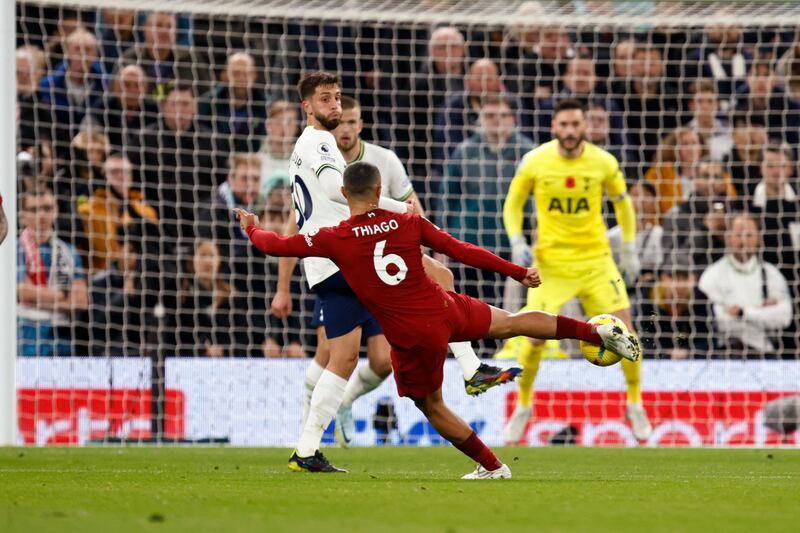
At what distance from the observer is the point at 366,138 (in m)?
15.6

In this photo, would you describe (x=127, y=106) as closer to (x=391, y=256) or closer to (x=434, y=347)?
(x=391, y=256)

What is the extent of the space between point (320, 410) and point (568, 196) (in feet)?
14.8

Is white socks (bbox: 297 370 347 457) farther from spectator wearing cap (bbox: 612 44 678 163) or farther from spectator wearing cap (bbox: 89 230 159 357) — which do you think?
spectator wearing cap (bbox: 612 44 678 163)

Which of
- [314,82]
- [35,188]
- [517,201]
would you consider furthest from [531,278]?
[35,188]

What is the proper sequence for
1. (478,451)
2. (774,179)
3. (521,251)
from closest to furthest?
(478,451) < (521,251) < (774,179)

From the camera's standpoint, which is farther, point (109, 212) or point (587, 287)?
point (109, 212)

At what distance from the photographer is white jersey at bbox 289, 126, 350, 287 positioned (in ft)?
27.1

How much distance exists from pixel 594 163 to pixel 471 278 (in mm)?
3486

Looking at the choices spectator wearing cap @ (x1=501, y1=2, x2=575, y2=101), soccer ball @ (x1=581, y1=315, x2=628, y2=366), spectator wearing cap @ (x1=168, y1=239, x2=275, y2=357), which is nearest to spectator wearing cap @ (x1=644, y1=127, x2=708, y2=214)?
spectator wearing cap @ (x1=501, y1=2, x2=575, y2=101)

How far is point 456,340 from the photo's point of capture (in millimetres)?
7270

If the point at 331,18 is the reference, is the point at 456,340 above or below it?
below

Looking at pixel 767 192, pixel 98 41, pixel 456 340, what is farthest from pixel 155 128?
pixel 456 340

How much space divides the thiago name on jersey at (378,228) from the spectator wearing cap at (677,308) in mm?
7444

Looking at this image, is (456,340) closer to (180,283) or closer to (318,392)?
(318,392)
